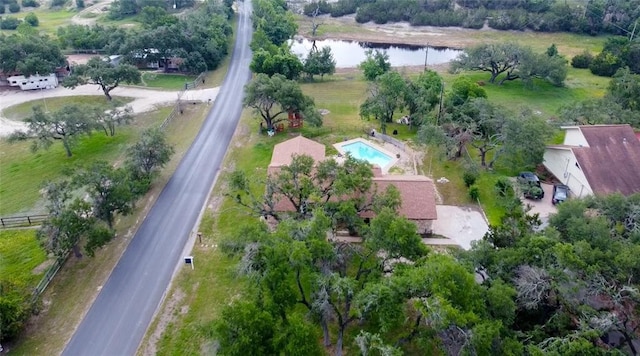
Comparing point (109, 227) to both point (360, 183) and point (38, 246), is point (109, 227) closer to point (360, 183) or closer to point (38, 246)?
point (38, 246)

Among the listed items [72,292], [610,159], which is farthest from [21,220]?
[610,159]

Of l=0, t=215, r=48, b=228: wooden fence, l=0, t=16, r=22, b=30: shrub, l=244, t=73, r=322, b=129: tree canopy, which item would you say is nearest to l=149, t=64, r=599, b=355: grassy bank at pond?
l=244, t=73, r=322, b=129: tree canopy

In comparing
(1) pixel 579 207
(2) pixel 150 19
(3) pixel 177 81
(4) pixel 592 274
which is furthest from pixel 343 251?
(2) pixel 150 19

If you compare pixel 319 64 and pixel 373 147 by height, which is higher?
pixel 319 64

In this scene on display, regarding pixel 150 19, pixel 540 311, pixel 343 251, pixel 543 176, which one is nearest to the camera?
pixel 540 311

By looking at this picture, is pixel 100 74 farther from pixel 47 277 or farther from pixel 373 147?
pixel 373 147

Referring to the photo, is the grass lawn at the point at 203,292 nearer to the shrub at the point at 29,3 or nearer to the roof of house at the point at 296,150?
the roof of house at the point at 296,150
